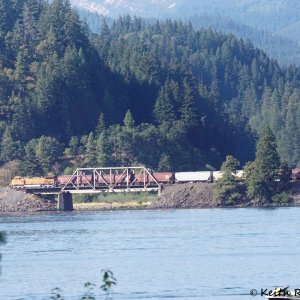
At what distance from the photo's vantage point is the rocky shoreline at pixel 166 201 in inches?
5723

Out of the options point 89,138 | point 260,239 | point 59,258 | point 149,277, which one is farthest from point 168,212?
point 149,277

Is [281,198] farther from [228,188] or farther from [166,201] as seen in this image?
[166,201]

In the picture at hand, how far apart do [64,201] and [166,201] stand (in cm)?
1208

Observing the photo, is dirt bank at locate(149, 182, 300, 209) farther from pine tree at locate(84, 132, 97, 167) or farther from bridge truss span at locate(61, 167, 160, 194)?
pine tree at locate(84, 132, 97, 167)

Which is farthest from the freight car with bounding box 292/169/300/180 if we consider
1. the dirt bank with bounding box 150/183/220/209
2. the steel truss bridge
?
the steel truss bridge

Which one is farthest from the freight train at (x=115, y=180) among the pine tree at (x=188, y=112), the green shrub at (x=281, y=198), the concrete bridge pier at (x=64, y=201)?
the pine tree at (x=188, y=112)

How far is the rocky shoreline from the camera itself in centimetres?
14538

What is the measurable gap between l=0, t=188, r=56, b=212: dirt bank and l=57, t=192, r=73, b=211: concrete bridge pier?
33.8 inches

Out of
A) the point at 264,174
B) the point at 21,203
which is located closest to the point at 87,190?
the point at 21,203

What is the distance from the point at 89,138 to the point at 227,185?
34343mm

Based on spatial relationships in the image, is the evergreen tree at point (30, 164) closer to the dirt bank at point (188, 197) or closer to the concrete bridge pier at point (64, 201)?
the concrete bridge pier at point (64, 201)

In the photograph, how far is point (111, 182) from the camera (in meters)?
154

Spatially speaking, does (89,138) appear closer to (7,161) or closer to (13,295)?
(7,161)

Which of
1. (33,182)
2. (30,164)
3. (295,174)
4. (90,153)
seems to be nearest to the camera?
(295,174)
